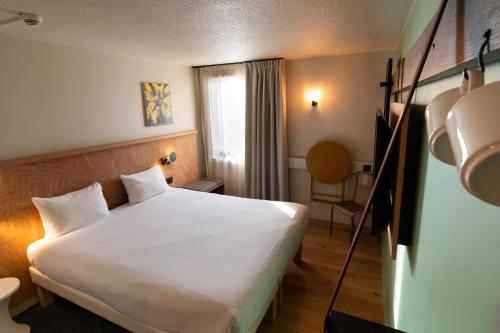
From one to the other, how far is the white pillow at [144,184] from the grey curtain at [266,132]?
1338mm

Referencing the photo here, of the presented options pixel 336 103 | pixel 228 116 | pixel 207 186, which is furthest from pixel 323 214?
pixel 228 116

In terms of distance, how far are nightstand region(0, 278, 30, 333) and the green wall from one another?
2528mm

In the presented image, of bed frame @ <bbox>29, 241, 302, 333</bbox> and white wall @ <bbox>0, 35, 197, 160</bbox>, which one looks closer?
bed frame @ <bbox>29, 241, 302, 333</bbox>

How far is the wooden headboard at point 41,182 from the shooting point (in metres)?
2.10

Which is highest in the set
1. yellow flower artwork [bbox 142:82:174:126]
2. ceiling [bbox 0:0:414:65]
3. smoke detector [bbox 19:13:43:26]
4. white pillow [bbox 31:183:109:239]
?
ceiling [bbox 0:0:414:65]

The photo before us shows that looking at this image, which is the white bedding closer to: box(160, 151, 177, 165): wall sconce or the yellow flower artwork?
box(160, 151, 177, 165): wall sconce

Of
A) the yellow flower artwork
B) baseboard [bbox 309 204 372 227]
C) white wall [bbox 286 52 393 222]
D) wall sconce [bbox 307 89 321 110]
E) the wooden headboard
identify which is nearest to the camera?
the wooden headboard

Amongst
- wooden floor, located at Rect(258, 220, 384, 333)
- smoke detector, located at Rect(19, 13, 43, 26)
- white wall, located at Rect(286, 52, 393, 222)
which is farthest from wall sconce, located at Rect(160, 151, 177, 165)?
wooden floor, located at Rect(258, 220, 384, 333)

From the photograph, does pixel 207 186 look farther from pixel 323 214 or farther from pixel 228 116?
pixel 323 214

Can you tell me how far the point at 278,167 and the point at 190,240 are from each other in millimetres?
2026

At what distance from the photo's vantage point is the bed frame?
65.0 inches

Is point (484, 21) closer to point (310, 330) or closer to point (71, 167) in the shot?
point (310, 330)

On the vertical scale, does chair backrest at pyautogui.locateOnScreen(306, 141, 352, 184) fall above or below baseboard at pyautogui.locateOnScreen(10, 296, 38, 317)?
above

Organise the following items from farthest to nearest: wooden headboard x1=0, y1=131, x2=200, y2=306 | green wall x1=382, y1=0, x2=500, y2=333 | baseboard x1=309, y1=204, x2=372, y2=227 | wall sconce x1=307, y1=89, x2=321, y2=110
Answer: baseboard x1=309, y1=204, x2=372, y2=227, wall sconce x1=307, y1=89, x2=321, y2=110, wooden headboard x1=0, y1=131, x2=200, y2=306, green wall x1=382, y1=0, x2=500, y2=333
